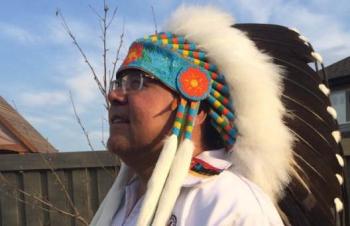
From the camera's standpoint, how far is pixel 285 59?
2000 millimetres

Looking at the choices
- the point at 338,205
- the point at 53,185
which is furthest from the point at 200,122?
the point at 53,185

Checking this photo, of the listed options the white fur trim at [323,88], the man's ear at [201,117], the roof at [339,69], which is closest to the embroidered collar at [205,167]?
the man's ear at [201,117]

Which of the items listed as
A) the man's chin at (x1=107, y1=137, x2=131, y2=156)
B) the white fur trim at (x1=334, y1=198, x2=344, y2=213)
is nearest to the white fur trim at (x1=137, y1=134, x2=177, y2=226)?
the man's chin at (x1=107, y1=137, x2=131, y2=156)

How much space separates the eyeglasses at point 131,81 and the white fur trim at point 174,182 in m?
0.24

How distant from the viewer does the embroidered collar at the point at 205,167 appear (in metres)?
1.61

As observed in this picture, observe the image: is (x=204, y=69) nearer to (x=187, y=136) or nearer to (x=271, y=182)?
(x=187, y=136)

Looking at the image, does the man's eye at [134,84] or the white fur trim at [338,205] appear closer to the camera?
the man's eye at [134,84]

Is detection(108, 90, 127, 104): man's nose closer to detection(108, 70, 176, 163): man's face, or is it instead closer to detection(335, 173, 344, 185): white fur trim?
detection(108, 70, 176, 163): man's face

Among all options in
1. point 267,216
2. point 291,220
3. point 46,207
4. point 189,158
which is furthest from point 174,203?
point 46,207

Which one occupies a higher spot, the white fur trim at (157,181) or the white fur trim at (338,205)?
the white fur trim at (157,181)

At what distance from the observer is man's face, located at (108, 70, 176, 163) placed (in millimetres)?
1698

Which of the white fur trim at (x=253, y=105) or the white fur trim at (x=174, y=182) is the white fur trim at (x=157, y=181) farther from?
the white fur trim at (x=253, y=105)

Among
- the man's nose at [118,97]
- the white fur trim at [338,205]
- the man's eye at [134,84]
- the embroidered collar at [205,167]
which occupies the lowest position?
the white fur trim at [338,205]

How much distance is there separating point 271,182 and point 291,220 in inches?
5.6
